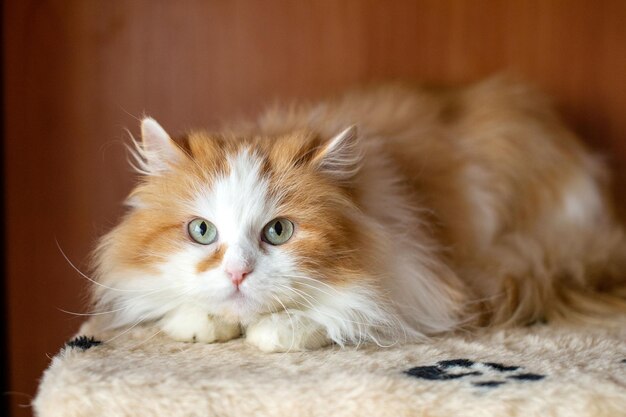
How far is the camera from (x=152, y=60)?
2.05m

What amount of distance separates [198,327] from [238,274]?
0.19m

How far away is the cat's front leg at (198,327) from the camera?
4.44 ft

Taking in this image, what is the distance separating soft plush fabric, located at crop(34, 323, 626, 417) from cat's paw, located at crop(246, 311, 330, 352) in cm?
2

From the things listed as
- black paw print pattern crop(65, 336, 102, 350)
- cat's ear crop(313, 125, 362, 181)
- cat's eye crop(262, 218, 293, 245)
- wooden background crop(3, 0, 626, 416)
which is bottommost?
black paw print pattern crop(65, 336, 102, 350)

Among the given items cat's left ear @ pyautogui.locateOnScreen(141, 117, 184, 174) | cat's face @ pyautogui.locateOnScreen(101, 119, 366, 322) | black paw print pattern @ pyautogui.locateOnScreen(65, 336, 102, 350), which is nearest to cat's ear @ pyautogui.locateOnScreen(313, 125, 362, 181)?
cat's face @ pyautogui.locateOnScreen(101, 119, 366, 322)

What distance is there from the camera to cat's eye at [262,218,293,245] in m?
1.33

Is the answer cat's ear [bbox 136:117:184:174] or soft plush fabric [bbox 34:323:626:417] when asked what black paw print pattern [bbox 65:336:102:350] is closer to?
soft plush fabric [bbox 34:323:626:417]

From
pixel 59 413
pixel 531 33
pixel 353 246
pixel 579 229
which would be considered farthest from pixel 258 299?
pixel 531 33

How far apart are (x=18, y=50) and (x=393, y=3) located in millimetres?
1096

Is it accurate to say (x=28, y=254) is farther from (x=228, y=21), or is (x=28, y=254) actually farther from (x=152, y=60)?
(x=228, y=21)

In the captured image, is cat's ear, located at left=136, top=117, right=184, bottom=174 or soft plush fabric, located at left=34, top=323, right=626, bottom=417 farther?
cat's ear, located at left=136, top=117, right=184, bottom=174

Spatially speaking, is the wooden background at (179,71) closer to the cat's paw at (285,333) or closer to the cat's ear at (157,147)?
the cat's ear at (157,147)

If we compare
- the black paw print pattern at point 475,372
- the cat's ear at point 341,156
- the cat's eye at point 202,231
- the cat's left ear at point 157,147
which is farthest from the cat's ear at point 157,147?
the black paw print pattern at point 475,372

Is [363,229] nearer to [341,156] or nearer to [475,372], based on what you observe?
[341,156]
